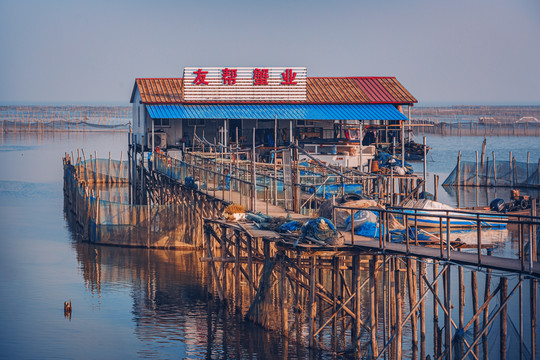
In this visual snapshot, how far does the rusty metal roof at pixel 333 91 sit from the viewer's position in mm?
52875

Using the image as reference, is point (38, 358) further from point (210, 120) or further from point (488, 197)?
point (488, 197)

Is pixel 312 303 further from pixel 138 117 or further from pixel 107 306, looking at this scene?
pixel 138 117

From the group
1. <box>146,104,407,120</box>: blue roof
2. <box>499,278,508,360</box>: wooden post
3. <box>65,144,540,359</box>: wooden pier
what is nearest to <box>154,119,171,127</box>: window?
<box>146,104,407,120</box>: blue roof

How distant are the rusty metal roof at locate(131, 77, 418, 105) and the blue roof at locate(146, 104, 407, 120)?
47 cm

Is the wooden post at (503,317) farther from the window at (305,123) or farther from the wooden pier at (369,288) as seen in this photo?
the window at (305,123)

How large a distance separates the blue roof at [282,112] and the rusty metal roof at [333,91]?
1.53ft

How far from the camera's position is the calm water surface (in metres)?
24.7

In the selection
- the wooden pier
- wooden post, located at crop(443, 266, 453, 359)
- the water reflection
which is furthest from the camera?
the water reflection

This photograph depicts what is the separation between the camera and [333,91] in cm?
5484

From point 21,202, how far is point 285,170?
113 ft

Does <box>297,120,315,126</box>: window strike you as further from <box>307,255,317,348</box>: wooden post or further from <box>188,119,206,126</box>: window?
<box>307,255,317,348</box>: wooden post

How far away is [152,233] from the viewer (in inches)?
1474

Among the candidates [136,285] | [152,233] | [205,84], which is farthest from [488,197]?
[136,285]

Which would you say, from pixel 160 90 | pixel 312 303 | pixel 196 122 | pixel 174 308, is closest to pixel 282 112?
pixel 196 122
